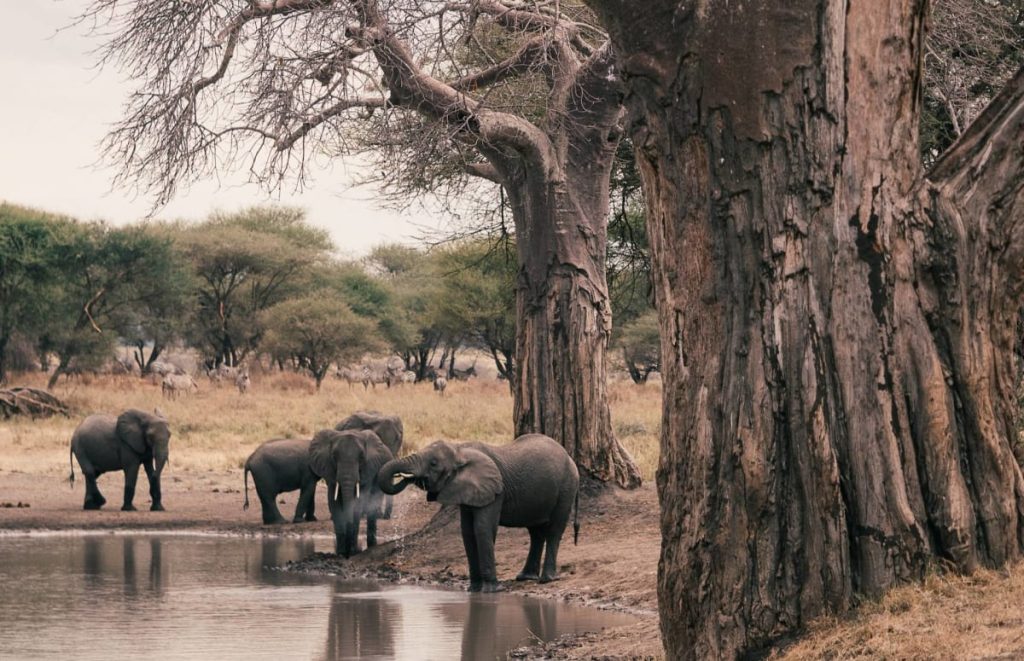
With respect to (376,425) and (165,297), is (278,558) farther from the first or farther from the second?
(165,297)

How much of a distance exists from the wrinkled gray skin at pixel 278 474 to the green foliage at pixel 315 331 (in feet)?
94.9

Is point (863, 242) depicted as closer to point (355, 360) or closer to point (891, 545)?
point (891, 545)

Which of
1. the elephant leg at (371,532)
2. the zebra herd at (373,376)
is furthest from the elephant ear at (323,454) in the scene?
the zebra herd at (373,376)

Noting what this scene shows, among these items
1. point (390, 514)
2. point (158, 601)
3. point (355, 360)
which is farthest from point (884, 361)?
point (355, 360)

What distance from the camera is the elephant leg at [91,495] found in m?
17.4

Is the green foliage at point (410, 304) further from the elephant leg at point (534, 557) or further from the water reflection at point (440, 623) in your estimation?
the water reflection at point (440, 623)

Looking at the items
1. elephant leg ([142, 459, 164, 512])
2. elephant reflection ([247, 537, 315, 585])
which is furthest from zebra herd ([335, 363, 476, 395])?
elephant reflection ([247, 537, 315, 585])

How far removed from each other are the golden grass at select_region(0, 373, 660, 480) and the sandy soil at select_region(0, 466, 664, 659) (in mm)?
2522

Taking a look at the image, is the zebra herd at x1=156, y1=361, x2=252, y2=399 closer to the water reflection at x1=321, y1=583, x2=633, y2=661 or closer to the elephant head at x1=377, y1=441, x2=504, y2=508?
the elephant head at x1=377, y1=441, x2=504, y2=508

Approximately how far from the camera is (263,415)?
101 feet

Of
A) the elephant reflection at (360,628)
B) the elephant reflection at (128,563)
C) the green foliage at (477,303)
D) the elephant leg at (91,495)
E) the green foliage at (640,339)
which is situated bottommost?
the elephant reflection at (360,628)

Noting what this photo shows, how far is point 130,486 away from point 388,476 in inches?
261

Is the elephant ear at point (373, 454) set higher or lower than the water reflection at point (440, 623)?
higher

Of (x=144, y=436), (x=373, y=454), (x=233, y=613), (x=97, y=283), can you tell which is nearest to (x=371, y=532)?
(x=373, y=454)
